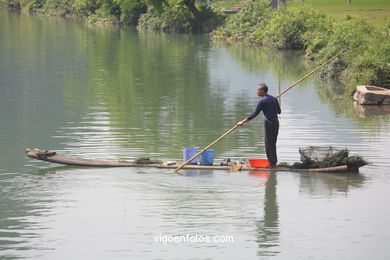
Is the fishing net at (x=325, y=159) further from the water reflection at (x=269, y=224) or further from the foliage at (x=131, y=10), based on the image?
the foliage at (x=131, y=10)

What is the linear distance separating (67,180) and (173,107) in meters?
10.7

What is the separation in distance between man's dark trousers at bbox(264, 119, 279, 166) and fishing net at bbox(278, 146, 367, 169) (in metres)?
0.27

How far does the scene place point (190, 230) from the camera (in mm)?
13984

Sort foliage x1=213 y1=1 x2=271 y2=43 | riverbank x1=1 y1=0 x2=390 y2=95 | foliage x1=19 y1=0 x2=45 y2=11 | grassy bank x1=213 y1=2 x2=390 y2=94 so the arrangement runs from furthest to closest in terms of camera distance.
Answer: foliage x1=19 y1=0 x2=45 y2=11
foliage x1=213 y1=1 x2=271 y2=43
riverbank x1=1 y1=0 x2=390 y2=95
grassy bank x1=213 y1=2 x2=390 y2=94

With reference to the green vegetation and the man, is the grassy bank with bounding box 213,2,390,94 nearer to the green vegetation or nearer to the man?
the green vegetation

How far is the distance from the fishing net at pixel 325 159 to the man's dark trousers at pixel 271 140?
10.7 inches

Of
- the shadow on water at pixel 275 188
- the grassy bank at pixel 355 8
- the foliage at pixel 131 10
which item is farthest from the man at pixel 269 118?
the foliage at pixel 131 10

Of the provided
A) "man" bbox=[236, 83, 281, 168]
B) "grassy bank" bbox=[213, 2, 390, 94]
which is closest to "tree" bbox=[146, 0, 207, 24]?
"grassy bank" bbox=[213, 2, 390, 94]

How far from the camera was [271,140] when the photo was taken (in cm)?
1750

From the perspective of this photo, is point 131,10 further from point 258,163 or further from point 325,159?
point 325,159

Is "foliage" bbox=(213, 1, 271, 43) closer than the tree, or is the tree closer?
"foliage" bbox=(213, 1, 271, 43)

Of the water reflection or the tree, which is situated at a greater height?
the tree

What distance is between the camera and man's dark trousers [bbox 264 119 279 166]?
685 inches

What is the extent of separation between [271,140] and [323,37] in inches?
1029
